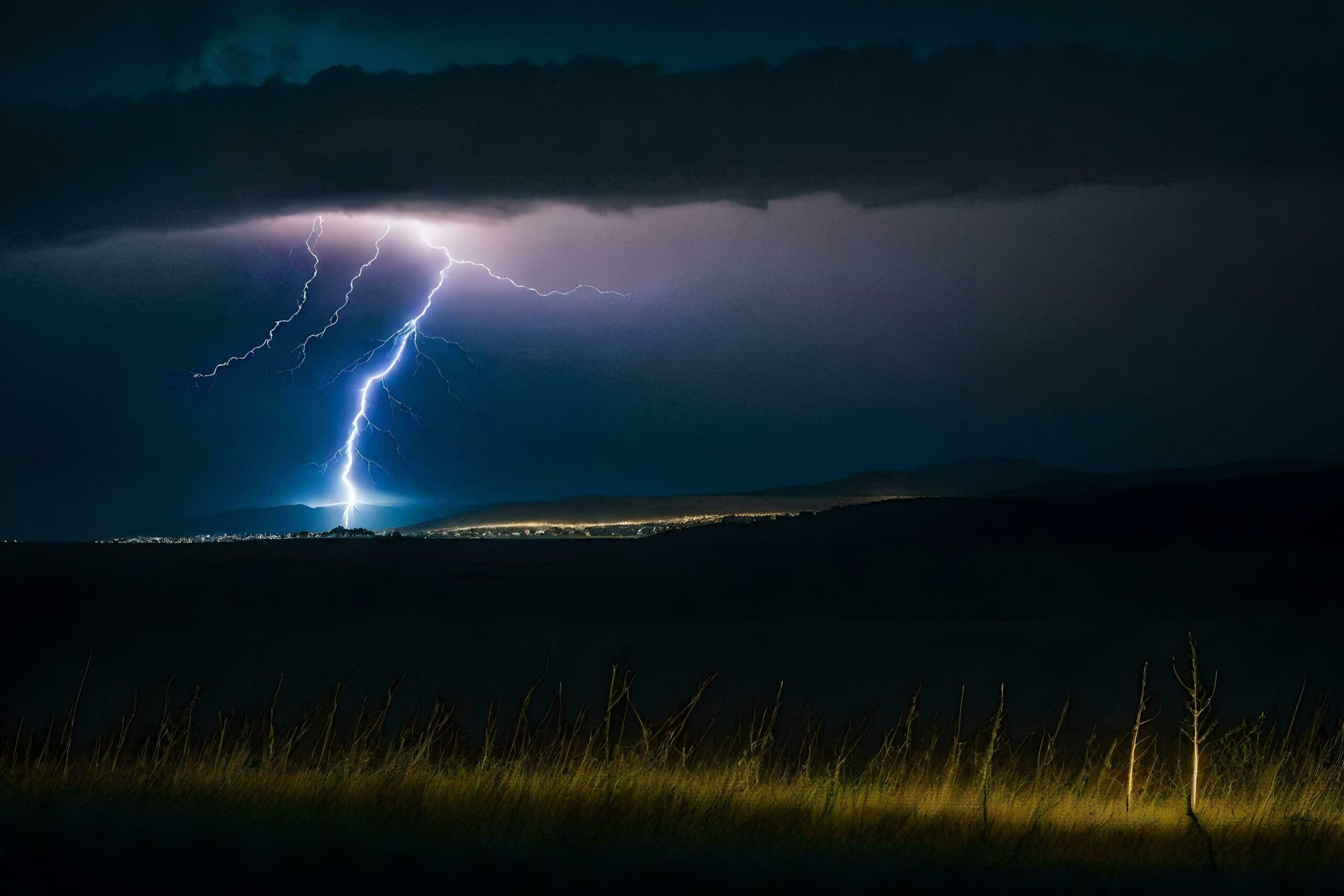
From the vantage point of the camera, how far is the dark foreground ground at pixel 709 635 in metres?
6.80

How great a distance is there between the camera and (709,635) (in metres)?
23.5

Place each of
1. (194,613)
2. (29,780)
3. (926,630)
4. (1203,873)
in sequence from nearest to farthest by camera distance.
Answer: (1203,873) → (29,780) → (926,630) → (194,613)

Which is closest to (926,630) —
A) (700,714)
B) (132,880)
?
(700,714)

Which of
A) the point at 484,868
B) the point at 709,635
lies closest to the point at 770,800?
the point at 484,868

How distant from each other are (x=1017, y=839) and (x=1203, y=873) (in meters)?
1.01

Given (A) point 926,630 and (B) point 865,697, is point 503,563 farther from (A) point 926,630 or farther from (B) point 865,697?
(B) point 865,697

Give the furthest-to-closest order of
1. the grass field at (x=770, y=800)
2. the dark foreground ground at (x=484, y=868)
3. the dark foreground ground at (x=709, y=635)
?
the grass field at (x=770, y=800) < the dark foreground ground at (x=709, y=635) < the dark foreground ground at (x=484, y=868)

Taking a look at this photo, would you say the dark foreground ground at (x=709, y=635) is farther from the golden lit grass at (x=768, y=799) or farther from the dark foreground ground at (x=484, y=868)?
the golden lit grass at (x=768, y=799)

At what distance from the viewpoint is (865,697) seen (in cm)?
1780

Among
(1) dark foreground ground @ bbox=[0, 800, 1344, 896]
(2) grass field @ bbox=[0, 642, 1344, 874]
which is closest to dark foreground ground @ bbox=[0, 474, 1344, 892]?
(1) dark foreground ground @ bbox=[0, 800, 1344, 896]

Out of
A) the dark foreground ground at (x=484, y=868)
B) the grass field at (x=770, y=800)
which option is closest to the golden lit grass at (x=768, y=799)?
the grass field at (x=770, y=800)

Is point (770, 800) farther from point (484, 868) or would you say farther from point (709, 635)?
point (709, 635)

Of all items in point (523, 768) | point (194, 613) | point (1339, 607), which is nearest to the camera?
point (523, 768)

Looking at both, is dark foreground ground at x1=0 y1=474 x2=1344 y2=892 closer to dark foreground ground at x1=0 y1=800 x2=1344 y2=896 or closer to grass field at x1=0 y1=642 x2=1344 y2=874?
dark foreground ground at x1=0 y1=800 x2=1344 y2=896
